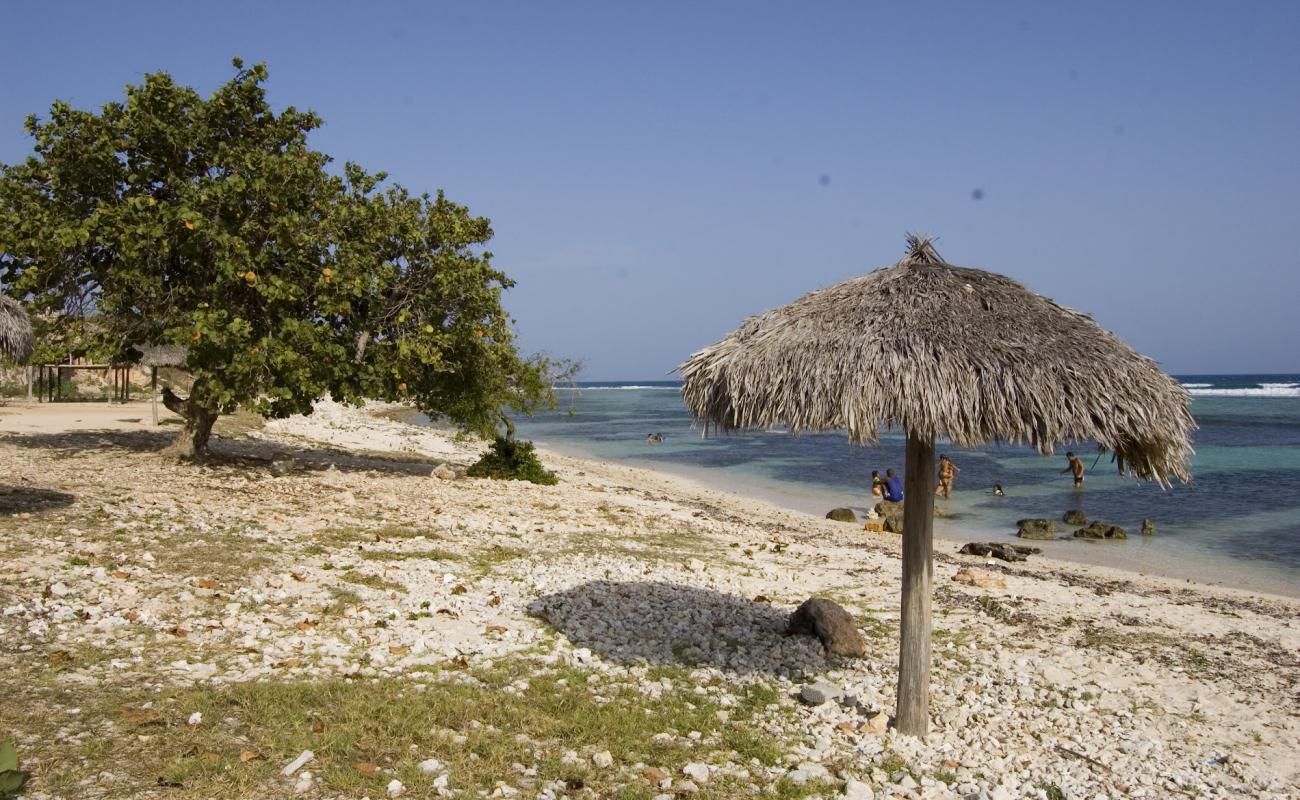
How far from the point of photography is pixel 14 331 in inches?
440

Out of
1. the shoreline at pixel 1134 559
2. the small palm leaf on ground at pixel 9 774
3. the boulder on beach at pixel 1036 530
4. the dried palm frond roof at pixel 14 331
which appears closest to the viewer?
the small palm leaf on ground at pixel 9 774

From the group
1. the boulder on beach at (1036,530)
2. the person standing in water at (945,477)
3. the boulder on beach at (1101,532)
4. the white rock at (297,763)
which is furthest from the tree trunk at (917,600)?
the person standing in water at (945,477)

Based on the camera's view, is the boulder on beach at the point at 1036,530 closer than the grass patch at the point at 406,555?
No

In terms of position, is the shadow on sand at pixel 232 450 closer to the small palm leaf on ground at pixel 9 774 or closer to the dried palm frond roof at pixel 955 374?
the small palm leaf on ground at pixel 9 774

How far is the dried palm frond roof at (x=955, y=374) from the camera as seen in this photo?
6102 mm

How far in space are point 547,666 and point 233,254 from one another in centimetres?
979

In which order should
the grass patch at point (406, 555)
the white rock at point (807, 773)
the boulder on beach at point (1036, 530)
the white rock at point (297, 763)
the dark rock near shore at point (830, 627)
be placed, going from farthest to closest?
the boulder on beach at point (1036, 530) < the grass patch at point (406, 555) < the dark rock near shore at point (830, 627) < the white rock at point (807, 773) < the white rock at point (297, 763)

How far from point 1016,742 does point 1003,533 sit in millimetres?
14662

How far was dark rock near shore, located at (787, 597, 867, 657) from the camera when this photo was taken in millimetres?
8453

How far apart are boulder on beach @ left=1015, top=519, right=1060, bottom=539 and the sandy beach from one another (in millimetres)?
5692

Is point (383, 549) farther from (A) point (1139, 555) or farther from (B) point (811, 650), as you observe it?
(A) point (1139, 555)

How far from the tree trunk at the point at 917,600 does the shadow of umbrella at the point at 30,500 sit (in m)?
10.2

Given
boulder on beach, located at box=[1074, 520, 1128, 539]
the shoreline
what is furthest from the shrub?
boulder on beach, located at box=[1074, 520, 1128, 539]

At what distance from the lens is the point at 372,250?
15750 mm
